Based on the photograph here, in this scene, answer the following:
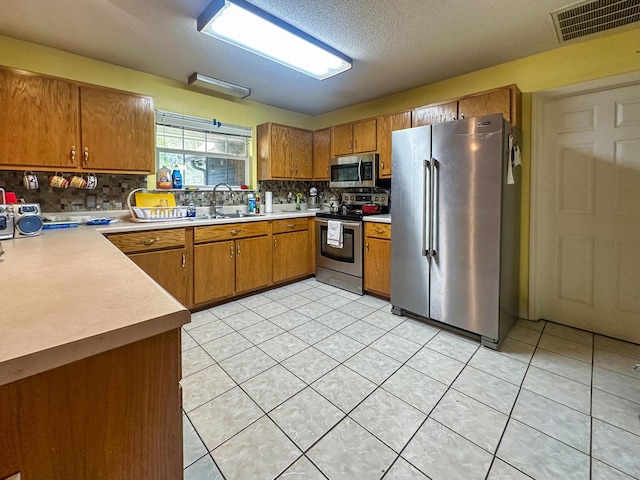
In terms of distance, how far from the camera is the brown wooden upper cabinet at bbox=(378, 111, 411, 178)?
3.35m

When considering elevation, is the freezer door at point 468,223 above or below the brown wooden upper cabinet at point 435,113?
below

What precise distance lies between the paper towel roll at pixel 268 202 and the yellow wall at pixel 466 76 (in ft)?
3.26

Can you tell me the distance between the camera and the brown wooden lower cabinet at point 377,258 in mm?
3220

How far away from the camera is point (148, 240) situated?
104 inches

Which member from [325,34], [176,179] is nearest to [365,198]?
[325,34]

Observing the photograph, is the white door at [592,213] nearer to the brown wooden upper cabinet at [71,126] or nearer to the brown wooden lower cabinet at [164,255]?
the brown wooden lower cabinet at [164,255]

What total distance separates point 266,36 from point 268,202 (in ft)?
7.00

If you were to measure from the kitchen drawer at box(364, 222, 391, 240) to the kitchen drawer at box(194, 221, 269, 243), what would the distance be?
44.4 inches

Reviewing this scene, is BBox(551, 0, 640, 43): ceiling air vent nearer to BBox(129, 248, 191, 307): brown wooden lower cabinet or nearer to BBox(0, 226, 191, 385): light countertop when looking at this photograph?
BBox(0, 226, 191, 385): light countertop

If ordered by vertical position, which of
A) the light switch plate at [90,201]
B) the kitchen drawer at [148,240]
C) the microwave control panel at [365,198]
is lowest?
the kitchen drawer at [148,240]

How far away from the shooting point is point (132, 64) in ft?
9.41

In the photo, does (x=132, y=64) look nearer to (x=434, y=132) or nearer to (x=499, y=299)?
(x=434, y=132)

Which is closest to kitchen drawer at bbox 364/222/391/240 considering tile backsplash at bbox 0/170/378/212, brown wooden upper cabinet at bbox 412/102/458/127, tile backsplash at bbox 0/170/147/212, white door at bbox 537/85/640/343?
brown wooden upper cabinet at bbox 412/102/458/127

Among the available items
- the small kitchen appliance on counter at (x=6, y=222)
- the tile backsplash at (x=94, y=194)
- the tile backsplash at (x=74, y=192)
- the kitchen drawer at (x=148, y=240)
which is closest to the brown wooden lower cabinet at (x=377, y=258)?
the tile backsplash at (x=94, y=194)
